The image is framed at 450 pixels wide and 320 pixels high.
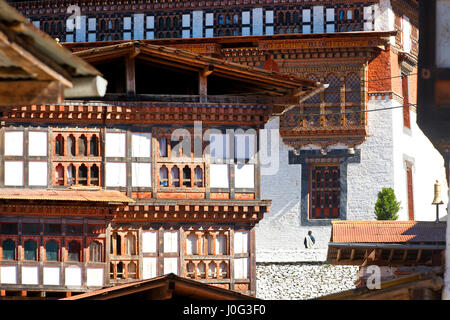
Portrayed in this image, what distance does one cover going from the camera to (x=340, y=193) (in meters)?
44.2

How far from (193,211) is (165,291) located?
8721 millimetres

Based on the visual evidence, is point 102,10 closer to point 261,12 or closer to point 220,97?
point 261,12

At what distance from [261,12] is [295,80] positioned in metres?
16.9

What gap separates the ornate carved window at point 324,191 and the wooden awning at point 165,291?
74.2 ft

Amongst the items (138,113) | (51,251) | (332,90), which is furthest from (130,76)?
(332,90)

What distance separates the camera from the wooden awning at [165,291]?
20.8 meters

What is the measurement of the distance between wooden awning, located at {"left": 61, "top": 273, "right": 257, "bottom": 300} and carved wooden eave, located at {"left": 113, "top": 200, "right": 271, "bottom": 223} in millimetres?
8093

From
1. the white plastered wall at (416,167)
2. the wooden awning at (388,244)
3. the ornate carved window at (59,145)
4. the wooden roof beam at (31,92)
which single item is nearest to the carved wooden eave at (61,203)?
the ornate carved window at (59,145)

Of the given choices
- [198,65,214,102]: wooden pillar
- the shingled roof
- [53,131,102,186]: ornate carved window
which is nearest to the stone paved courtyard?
the shingled roof

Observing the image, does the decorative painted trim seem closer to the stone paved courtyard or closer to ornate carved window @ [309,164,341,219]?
ornate carved window @ [309,164,341,219]

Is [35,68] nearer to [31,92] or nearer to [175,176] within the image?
[31,92]

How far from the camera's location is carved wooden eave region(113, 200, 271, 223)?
97.8 ft

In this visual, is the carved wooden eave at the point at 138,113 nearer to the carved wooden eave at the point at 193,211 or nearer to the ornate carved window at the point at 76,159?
the ornate carved window at the point at 76,159
